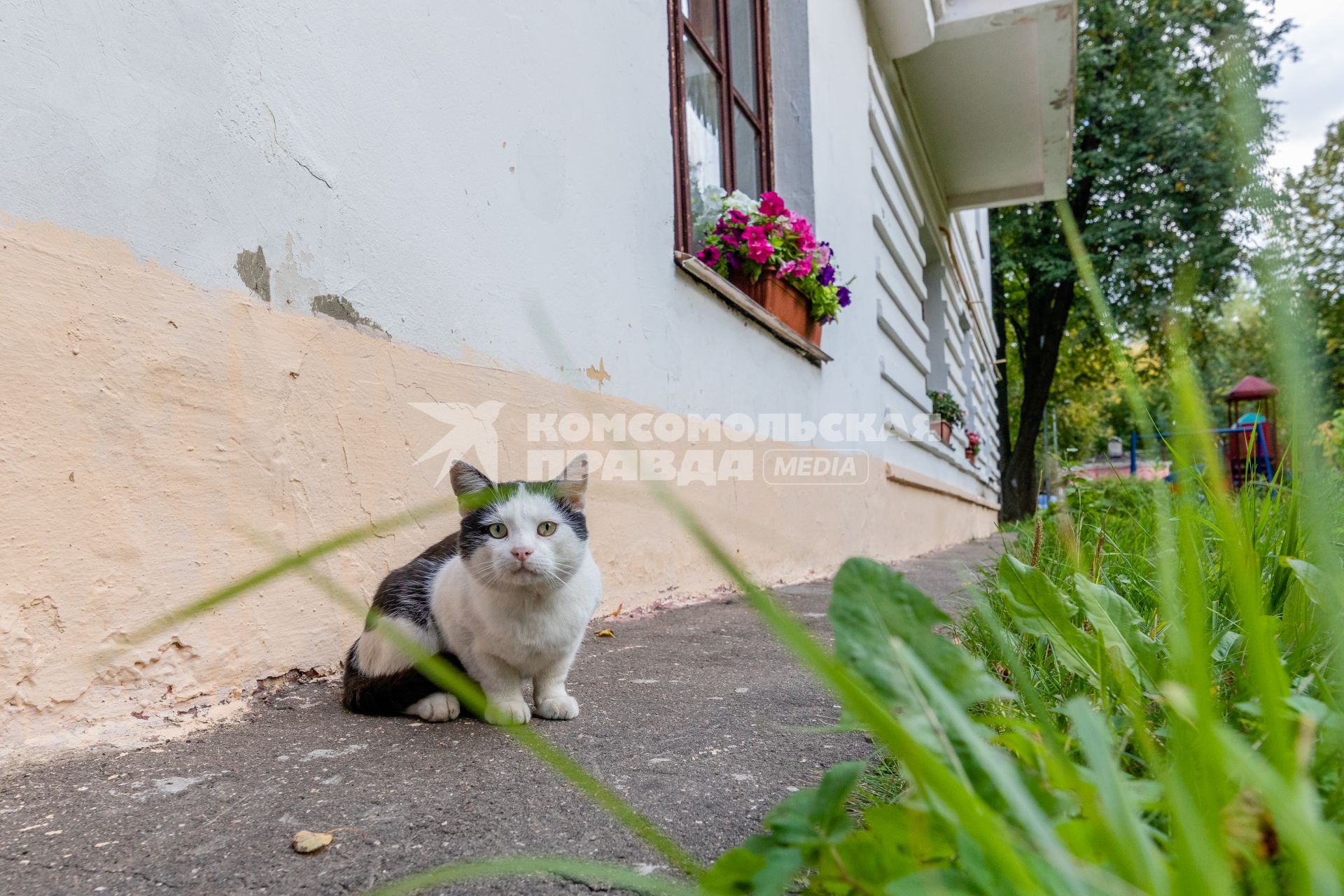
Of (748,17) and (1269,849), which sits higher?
(748,17)

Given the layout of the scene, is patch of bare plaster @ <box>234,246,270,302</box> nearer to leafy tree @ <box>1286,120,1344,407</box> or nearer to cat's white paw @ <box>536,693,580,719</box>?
cat's white paw @ <box>536,693,580,719</box>

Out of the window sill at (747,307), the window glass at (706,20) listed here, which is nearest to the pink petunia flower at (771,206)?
the window sill at (747,307)

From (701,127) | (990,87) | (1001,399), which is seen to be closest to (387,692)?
(701,127)

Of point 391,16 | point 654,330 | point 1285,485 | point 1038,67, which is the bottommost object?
point 1285,485

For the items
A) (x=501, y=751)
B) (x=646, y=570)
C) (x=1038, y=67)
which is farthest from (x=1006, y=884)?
(x=1038, y=67)

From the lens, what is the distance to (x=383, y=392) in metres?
1.97

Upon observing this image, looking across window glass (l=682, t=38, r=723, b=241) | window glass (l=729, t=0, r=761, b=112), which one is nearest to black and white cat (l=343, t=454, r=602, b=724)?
window glass (l=682, t=38, r=723, b=241)

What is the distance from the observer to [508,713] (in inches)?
60.1

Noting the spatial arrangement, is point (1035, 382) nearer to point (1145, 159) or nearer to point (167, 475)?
point (1145, 159)

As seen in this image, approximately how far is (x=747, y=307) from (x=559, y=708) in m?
2.61

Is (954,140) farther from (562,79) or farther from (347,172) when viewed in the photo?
(347,172)

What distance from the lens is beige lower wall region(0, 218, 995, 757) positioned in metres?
1.28

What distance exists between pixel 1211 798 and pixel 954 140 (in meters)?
9.25

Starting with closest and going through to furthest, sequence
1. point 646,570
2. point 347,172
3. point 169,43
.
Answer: point 169,43 → point 347,172 → point 646,570
